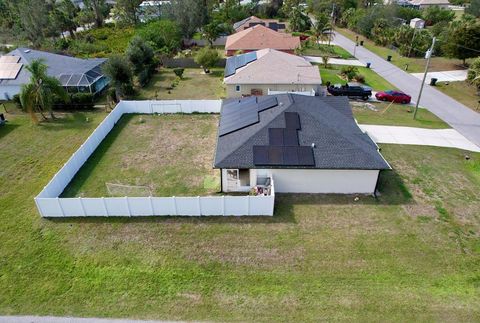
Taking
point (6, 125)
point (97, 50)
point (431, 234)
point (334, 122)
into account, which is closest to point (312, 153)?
point (334, 122)

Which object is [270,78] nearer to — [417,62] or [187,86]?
[187,86]

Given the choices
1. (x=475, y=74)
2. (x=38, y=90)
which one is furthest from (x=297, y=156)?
(x=475, y=74)

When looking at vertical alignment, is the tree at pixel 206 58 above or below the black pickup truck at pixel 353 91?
above

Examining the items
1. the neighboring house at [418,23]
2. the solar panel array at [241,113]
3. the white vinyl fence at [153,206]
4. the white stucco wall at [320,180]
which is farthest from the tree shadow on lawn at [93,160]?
the neighboring house at [418,23]

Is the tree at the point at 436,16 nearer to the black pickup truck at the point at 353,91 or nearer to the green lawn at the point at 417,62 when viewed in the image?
the green lawn at the point at 417,62

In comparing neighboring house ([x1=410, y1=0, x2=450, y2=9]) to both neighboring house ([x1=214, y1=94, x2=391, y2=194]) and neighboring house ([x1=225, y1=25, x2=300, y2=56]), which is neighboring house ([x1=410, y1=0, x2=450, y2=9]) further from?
neighboring house ([x1=214, y1=94, x2=391, y2=194])

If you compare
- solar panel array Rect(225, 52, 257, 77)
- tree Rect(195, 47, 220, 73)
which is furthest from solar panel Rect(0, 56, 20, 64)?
solar panel array Rect(225, 52, 257, 77)

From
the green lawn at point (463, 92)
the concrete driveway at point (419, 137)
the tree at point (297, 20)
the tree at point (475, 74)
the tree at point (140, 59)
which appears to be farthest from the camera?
the tree at point (297, 20)
